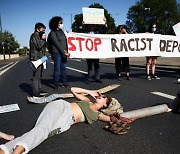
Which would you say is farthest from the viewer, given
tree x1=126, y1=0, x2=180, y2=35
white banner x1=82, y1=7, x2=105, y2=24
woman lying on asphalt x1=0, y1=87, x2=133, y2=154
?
tree x1=126, y1=0, x2=180, y2=35

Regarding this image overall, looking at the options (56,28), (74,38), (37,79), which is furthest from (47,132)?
(74,38)

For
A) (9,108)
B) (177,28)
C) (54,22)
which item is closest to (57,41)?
(54,22)

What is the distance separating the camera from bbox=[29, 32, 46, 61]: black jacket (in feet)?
18.7

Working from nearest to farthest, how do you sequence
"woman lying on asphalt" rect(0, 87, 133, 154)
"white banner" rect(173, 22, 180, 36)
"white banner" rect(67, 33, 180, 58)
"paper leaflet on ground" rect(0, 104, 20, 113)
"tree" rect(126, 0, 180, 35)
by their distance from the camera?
"woman lying on asphalt" rect(0, 87, 133, 154), "paper leaflet on ground" rect(0, 104, 20, 113), "white banner" rect(67, 33, 180, 58), "white banner" rect(173, 22, 180, 36), "tree" rect(126, 0, 180, 35)

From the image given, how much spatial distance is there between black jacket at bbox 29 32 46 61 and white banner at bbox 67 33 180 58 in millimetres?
1551

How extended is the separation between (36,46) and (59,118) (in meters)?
2.97

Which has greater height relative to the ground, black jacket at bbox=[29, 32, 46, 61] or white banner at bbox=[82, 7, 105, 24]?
white banner at bbox=[82, 7, 105, 24]

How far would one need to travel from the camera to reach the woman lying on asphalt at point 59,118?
261 centimetres

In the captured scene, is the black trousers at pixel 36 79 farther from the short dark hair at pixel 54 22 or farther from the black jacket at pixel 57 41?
the short dark hair at pixel 54 22

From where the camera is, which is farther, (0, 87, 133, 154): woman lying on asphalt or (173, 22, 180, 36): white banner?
(173, 22, 180, 36): white banner

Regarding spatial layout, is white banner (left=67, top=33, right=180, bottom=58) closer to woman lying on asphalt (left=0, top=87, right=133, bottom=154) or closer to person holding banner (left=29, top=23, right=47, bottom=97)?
person holding banner (left=29, top=23, right=47, bottom=97)

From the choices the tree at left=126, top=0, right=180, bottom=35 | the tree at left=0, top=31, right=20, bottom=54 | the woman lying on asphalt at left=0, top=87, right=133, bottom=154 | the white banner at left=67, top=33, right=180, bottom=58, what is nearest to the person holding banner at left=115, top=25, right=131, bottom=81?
the white banner at left=67, top=33, right=180, bottom=58

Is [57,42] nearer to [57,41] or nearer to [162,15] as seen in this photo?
[57,41]

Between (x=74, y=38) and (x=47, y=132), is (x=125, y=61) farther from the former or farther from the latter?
(x=47, y=132)
